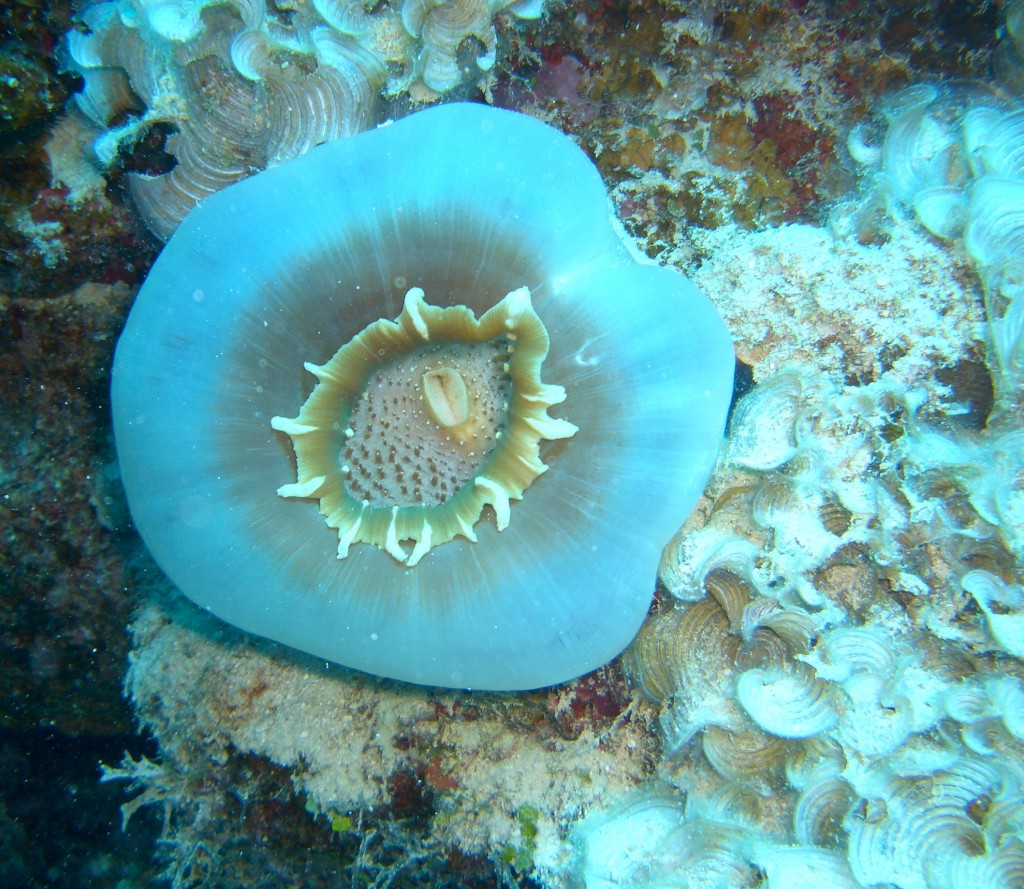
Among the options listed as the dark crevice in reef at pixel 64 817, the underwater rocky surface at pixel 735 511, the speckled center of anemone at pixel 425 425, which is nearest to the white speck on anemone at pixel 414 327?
the speckled center of anemone at pixel 425 425

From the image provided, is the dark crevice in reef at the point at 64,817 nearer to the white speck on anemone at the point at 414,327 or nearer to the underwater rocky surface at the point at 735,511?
the underwater rocky surface at the point at 735,511

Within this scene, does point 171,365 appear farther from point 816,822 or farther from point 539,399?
point 816,822

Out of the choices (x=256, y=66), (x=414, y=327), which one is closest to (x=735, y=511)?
(x=414, y=327)

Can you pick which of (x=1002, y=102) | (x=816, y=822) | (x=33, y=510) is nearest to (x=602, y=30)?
(x=1002, y=102)

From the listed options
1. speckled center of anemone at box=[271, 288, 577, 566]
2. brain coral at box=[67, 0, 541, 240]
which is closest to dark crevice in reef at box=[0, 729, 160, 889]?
speckled center of anemone at box=[271, 288, 577, 566]

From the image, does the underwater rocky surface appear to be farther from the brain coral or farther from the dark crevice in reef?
the dark crevice in reef
